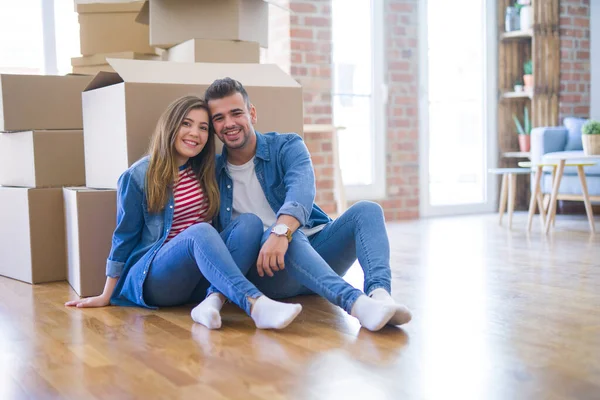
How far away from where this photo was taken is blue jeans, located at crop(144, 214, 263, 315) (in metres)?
1.95

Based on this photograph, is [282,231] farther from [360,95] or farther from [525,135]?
[525,135]

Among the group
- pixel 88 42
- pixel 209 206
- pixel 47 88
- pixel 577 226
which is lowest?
pixel 577 226

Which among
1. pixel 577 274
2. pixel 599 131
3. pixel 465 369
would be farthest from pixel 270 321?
pixel 599 131

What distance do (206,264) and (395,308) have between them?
→ 19.6 inches

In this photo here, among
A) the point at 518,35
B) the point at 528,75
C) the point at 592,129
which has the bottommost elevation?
the point at 592,129

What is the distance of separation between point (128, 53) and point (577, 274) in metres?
2.00

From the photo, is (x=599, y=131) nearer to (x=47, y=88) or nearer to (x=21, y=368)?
(x=47, y=88)

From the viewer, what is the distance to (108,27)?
328 cm

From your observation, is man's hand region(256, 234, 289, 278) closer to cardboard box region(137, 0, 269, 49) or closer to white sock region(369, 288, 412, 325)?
white sock region(369, 288, 412, 325)

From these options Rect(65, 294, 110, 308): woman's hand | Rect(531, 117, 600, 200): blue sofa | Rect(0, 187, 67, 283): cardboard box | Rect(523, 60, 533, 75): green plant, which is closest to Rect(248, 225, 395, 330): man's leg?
Rect(65, 294, 110, 308): woman's hand

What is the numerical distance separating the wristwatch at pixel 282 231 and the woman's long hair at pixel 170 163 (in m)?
0.29

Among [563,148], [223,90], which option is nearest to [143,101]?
[223,90]

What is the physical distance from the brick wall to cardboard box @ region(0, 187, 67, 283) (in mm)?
4208

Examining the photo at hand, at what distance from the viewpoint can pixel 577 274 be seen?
2826 mm
